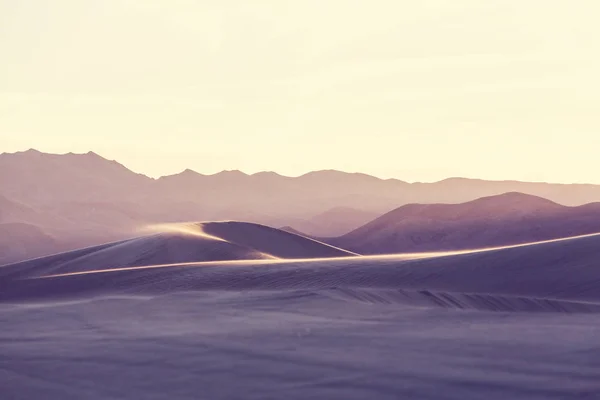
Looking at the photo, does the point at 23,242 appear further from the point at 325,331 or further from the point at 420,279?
the point at 325,331

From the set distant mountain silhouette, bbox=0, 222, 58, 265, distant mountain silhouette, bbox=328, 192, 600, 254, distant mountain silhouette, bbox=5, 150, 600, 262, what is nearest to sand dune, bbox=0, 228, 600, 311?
distant mountain silhouette, bbox=328, 192, 600, 254

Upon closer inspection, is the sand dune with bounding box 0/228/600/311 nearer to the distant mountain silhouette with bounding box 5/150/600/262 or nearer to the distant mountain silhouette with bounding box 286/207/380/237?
the distant mountain silhouette with bounding box 5/150/600/262

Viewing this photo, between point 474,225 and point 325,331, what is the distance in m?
41.8

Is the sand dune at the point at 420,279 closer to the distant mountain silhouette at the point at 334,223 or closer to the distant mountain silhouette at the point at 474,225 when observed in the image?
the distant mountain silhouette at the point at 474,225

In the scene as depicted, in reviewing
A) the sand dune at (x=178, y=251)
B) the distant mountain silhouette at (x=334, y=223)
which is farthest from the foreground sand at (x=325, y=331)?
the distant mountain silhouette at (x=334, y=223)

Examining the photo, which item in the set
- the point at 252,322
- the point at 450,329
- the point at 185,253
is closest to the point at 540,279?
the point at 450,329

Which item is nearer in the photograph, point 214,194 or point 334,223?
point 334,223

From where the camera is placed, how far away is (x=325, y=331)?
7.55 m

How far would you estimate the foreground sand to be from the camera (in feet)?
17.6

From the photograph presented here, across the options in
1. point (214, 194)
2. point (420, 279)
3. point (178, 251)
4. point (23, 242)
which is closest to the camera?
point (420, 279)

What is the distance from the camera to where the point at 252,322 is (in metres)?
8.29

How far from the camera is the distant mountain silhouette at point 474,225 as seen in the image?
40594 millimetres

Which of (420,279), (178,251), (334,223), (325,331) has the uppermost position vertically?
(334,223)

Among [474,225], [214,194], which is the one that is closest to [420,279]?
[474,225]
